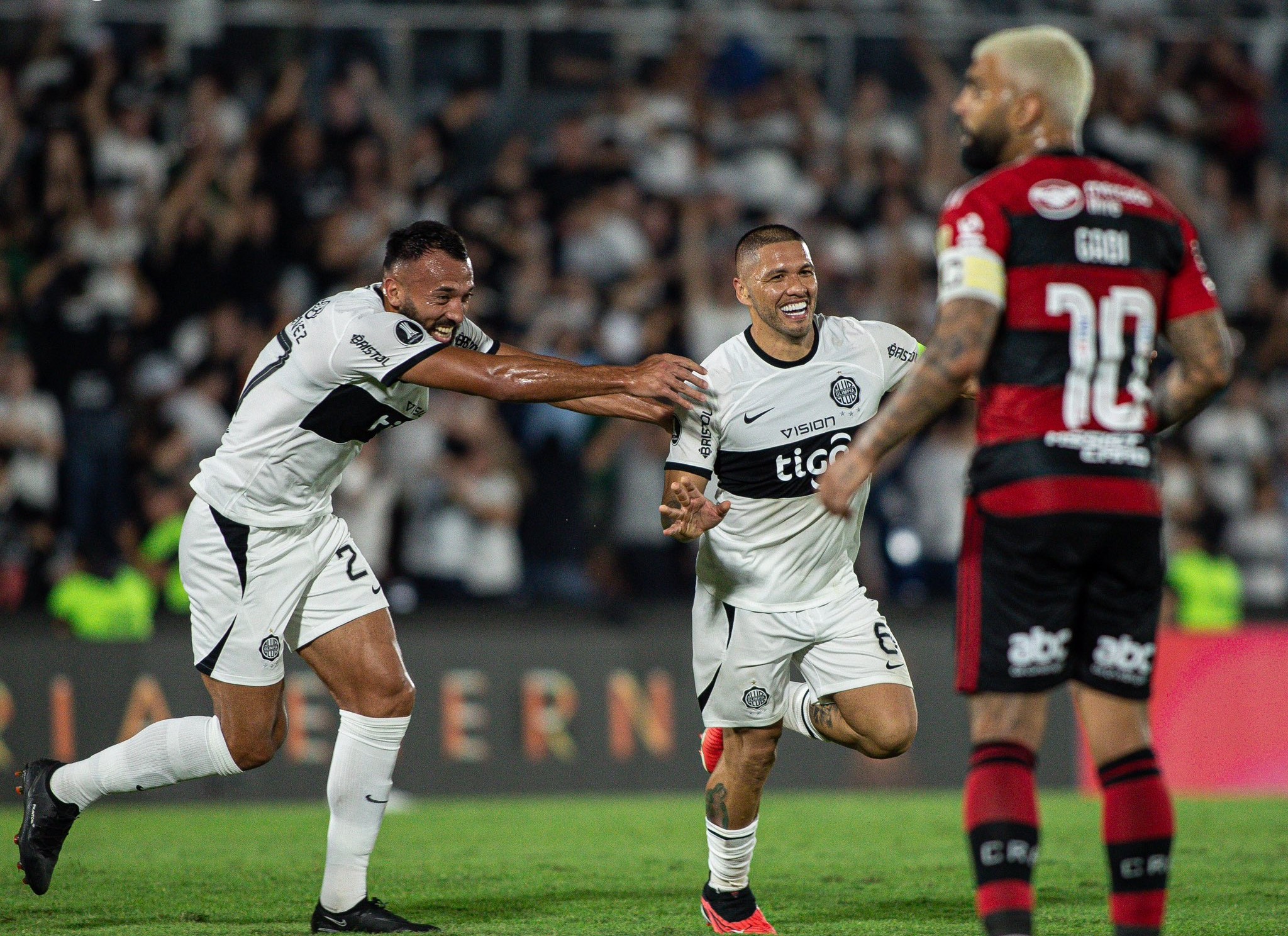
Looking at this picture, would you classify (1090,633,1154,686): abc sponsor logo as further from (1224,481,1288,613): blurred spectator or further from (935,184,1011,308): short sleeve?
(1224,481,1288,613): blurred spectator

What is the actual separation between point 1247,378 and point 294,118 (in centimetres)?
869

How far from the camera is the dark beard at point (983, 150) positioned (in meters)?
4.35

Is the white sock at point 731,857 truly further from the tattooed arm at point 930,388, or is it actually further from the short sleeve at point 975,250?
the short sleeve at point 975,250

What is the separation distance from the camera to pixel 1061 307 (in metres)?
4.14

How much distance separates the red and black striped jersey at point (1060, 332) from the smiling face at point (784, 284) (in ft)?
6.24

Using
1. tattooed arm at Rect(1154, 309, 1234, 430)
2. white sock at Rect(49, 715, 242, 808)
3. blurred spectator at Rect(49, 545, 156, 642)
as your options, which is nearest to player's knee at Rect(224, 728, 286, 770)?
white sock at Rect(49, 715, 242, 808)

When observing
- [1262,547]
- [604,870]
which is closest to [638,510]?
[604,870]

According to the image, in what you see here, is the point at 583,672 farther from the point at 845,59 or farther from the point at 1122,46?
the point at 1122,46

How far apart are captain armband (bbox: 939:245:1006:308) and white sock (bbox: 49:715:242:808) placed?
11.0 feet

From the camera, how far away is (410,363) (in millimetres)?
5609

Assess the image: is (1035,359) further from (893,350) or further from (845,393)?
(893,350)

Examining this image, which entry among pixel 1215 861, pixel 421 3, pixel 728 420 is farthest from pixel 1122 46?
pixel 728 420

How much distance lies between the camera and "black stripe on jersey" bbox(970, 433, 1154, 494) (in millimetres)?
4125

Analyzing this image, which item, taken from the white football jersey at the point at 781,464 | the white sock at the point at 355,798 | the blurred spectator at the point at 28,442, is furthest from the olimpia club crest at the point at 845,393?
the blurred spectator at the point at 28,442
